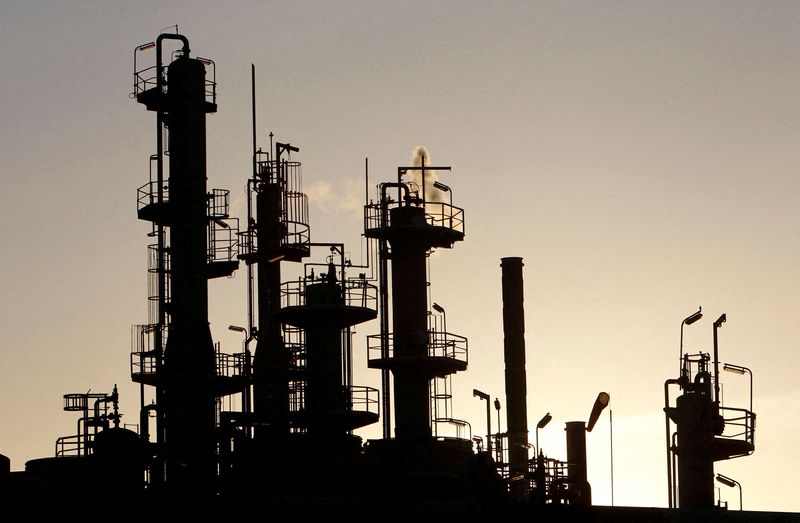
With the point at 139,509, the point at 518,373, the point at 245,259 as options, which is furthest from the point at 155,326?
the point at 139,509

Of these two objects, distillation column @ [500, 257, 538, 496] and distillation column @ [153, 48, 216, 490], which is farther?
distillation column @ [500, 257, 538, 496]

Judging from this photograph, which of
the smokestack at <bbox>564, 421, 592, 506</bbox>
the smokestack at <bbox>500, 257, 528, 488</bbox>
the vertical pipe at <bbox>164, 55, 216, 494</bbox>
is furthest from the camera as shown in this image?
the smokestack at <bbox>500, 257, 528, 488</bbox>

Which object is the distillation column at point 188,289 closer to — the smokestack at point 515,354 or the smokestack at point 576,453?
the smokestack at point 576,453

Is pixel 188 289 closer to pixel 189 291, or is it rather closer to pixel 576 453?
pixel 189 291

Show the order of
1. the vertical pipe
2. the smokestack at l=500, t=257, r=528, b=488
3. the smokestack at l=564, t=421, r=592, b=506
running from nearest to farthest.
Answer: the smokestack at l=564, t=421, r=592, b=506
the vertical pipe
the smokestack at l=500, t=257, r=528, b=488

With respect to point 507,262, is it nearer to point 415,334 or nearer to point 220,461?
point 415,334

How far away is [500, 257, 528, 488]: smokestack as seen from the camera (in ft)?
221

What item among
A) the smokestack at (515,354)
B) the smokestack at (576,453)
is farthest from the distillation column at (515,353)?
the smokestack at (576,453)

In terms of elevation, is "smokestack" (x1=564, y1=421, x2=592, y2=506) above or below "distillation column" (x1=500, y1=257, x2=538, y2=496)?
below

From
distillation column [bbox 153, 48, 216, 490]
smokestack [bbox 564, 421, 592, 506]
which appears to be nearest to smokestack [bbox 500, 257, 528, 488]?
smokestack [bbox 564, 421, 592, 506]

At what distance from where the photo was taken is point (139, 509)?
40625mm

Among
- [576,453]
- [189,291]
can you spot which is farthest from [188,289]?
[576,453]

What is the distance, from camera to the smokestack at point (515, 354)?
221 feet

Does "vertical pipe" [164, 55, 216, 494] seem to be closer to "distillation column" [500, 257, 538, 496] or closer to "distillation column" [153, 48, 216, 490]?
"distillation column" [153, 48, 216, 490]
